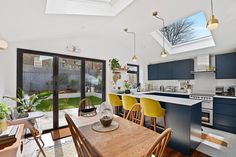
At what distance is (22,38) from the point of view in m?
2.61

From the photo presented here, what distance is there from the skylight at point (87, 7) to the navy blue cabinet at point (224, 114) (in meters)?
3.44

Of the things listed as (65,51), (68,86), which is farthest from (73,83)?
(65,51)

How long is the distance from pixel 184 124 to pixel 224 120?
1.91 m

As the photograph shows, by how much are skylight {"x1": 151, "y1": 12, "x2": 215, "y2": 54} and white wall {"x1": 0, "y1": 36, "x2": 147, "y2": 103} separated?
4.55 feet

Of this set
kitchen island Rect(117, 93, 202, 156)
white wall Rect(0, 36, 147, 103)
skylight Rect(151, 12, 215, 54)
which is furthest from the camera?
skylight Rect(151, 12, 215, 54)

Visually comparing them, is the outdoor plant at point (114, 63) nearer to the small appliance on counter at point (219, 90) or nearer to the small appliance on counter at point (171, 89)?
the small appliance on counter at point (171, 89)

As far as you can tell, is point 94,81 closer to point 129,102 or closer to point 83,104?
point 83,104

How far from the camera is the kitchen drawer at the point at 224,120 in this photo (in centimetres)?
305

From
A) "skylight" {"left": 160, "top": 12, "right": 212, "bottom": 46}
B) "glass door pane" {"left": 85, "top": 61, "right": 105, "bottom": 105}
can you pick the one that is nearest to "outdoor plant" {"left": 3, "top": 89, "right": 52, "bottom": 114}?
"glass door pane" {"left": 85, "top": 61, "right": 105, "bottom": 105}

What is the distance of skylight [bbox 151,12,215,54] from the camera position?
139 inches

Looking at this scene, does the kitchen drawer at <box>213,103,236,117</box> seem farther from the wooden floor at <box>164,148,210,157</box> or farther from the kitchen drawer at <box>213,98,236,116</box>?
the wooden floor at <box>164,148,210,157</box>

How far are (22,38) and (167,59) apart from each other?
474 centimetres

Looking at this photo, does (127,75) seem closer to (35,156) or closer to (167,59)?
(167,59)

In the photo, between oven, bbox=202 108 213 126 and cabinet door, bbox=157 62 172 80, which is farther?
cabinet door, bbox=157 62 172 80
